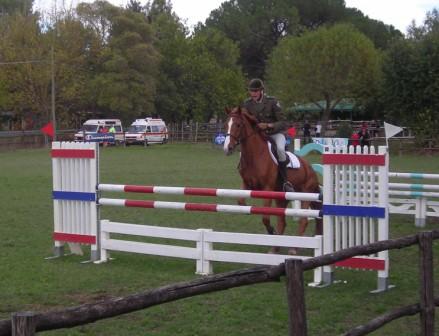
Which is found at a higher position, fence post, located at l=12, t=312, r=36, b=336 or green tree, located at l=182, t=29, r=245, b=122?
green tree, located at l=182, t=29, r=245, b=122

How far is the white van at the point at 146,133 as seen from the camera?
53312mm

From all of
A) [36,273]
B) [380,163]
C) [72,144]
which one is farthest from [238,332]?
[72,144]

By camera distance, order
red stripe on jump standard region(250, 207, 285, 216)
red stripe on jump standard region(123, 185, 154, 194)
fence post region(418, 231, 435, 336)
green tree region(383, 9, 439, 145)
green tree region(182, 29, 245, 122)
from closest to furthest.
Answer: fence post region(418, 231, 435, 336) < red stripe on jump standard region(250, 207, 285, 216) < red stripe on jump standard region(123, 185, 154, 194) < green tree region(383, 9, 439, 145) < green tree region(182, 29, 245, 122)

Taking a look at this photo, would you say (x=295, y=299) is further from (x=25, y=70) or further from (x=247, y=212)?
(x=25, y=70)

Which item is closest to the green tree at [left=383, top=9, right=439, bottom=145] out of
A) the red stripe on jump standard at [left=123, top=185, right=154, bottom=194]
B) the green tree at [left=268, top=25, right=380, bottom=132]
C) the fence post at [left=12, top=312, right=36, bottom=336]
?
the green tree at [left=268, top=25, right=380, bottom=132]

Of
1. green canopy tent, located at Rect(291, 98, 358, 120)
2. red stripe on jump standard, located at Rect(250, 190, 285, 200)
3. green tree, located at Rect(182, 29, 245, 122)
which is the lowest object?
red stripe on jump standard, located at Rect(250, 190, 285, 200)

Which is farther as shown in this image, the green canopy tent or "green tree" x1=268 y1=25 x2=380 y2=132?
the green canopy tent

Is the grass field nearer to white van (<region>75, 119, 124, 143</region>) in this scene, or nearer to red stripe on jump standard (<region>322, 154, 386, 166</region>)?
red stripe on jump standard (<region>322, 154, 386, 166</region>)

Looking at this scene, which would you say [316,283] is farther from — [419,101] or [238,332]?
[419,101]

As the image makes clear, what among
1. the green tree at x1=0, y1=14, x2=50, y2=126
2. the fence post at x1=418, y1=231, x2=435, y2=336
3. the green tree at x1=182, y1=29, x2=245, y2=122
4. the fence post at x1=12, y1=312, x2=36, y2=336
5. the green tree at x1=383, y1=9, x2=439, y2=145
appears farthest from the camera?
the green tree at x1=182, y1=29, x2=245, y2=122

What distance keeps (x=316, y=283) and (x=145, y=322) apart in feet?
8.16

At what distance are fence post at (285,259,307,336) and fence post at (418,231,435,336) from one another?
169 centimetres

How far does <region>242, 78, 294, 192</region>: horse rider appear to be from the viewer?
10547 millimetres

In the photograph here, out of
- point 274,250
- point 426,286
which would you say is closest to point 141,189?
point 274,250
